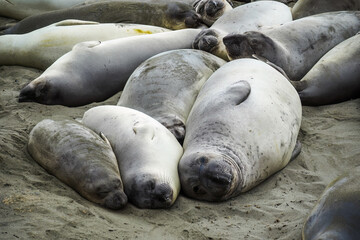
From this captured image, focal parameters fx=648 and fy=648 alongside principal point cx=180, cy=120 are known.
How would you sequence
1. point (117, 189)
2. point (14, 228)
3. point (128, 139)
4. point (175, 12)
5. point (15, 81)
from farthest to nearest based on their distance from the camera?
point (175, 12), point (15, 81), point (128, 139), point (117, 189), point (14, 228)

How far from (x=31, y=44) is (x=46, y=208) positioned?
3.83 meters

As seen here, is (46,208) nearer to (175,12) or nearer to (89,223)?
(89,223)

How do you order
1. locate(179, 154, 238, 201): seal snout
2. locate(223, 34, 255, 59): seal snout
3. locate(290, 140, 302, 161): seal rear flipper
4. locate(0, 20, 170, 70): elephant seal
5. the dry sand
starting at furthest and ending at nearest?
locate(0, 20, 170, 70): elephant seal < locate(223, 34, 255, 59): seal snout < locate(290, 140, 302, 161): seal rear flipper < locate(179, 154, 238, 201): seal snout < the dry sand

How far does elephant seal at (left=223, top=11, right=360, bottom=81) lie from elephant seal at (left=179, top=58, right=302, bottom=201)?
82 centimetres

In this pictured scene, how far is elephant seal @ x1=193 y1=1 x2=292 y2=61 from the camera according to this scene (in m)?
6.99

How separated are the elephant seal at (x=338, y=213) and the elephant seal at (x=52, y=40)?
4185mm

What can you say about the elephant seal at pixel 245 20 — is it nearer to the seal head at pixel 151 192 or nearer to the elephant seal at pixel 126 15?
the elephant seal at pixel 126 15

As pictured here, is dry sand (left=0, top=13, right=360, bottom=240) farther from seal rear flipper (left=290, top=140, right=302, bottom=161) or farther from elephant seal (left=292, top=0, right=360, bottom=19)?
elephant seal (left=292, top=0, right=360, bottom=19)

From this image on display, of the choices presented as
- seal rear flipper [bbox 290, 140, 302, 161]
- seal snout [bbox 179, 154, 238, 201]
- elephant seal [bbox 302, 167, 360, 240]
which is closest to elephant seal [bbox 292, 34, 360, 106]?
seal rear flipper [bbox 290, 140, 302, 161]

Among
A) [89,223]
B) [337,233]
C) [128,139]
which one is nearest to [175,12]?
[128,139]

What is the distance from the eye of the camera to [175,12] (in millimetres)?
8234

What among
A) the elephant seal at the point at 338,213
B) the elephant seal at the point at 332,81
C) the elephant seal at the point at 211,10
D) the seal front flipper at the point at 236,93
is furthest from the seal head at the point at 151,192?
the elephant seal at the point at 211,10

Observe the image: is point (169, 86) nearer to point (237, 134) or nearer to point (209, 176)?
point (237, 134)

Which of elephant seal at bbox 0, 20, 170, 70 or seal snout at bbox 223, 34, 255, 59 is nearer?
seal snout at bbox 223, 34, 255, 59
